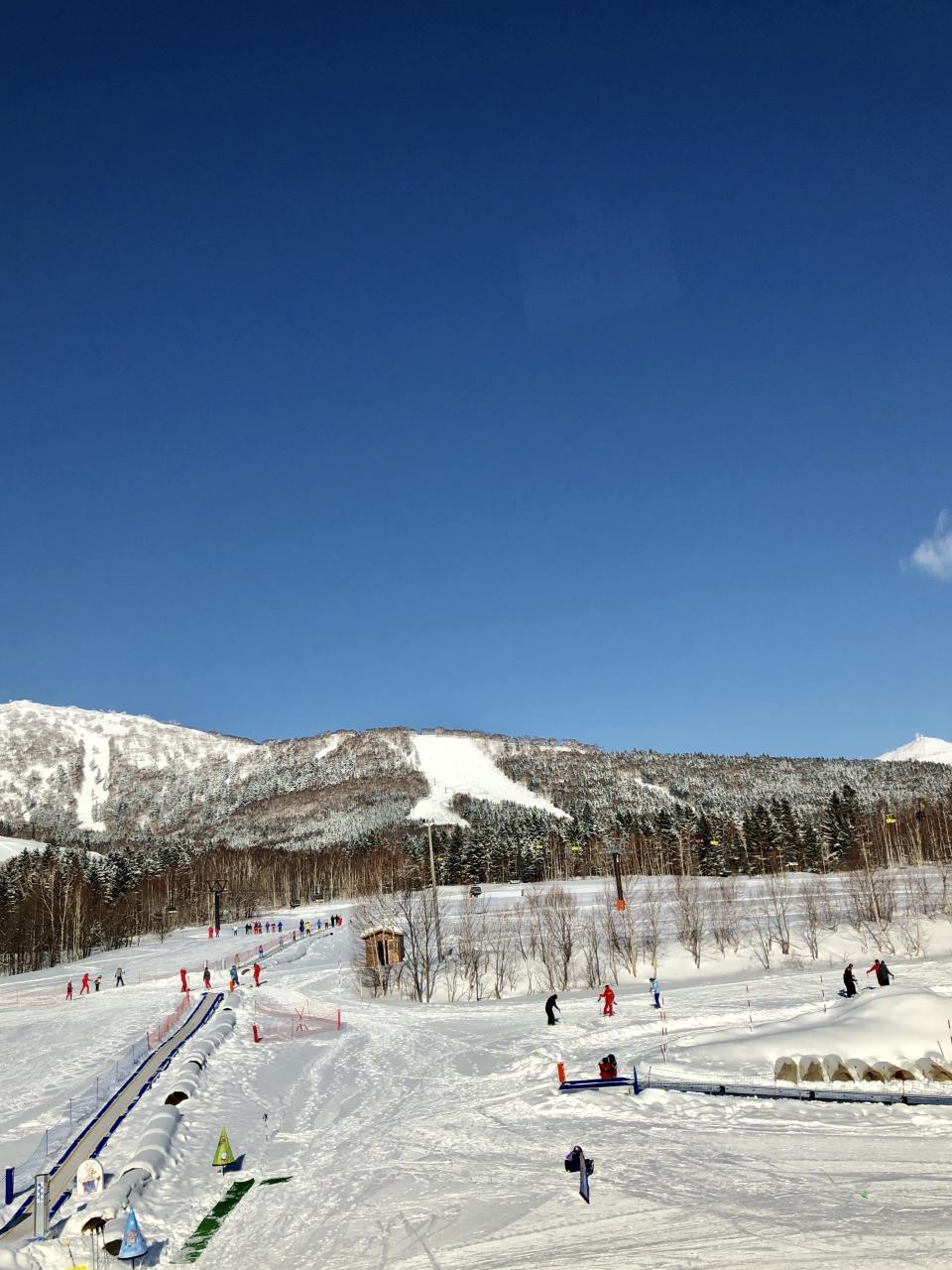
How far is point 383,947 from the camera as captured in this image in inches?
2298

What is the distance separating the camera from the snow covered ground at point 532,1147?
628 inches

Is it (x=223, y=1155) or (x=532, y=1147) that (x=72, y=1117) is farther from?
(x=532, y=1147)

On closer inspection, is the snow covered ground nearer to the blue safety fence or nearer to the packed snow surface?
the packed snow surface

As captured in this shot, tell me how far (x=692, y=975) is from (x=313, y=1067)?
2796 cm

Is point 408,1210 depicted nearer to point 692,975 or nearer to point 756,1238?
point 756,1238

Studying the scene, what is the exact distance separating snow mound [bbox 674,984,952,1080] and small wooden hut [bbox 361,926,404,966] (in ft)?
102

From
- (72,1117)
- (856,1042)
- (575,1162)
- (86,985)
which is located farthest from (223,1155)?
(86,985)

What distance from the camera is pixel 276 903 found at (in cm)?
15700

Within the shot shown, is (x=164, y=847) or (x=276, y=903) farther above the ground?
(x=164, y=847)

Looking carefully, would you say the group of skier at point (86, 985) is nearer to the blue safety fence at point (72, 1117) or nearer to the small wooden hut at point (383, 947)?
the small wooden hut at point (383, 947)

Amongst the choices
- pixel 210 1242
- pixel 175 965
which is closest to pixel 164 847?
pixel 175 965

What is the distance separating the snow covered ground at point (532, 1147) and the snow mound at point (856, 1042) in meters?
0.14

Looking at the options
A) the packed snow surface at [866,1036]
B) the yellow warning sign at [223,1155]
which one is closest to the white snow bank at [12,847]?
the yellow warning sign at [223,1155]

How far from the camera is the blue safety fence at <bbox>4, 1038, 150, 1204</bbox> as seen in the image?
2117cm
